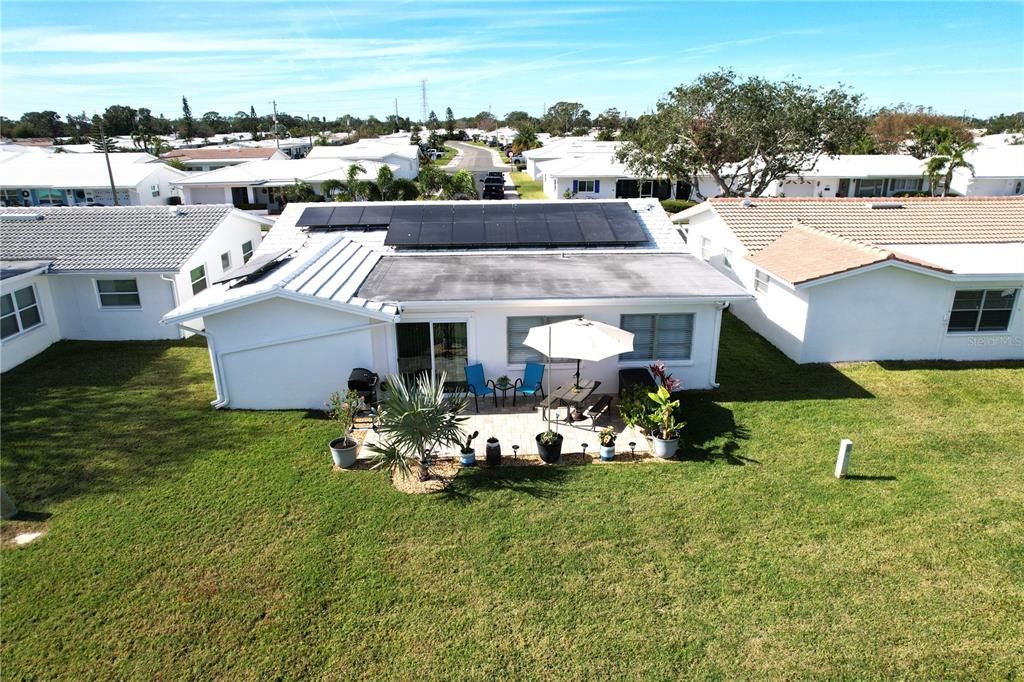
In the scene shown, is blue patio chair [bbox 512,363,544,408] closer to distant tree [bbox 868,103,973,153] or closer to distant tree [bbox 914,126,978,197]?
distant tree [bbox 914,126,978,197]

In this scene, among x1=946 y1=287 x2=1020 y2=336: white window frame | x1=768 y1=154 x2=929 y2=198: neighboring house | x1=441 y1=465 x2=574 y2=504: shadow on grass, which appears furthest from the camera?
x1=768 y1=154 x2=929 y2=198: neighboring house

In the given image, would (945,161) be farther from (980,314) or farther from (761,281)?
(761,281)

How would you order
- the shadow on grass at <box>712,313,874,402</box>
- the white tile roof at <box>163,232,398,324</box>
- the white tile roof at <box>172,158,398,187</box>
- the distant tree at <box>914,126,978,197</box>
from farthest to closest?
the white tile roof at <box>172,158,398,187</box>
the distant tree at <box>914,126,978,197</box>
the shadow on grass at <box>712,313,874,402</box>
the white tile roof at <box>163,232,398,324</box>

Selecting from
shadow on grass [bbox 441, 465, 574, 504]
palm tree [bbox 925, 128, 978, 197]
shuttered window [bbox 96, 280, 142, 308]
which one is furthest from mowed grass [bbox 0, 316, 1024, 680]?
palm tree [bbox 925, 128, 978, 197]

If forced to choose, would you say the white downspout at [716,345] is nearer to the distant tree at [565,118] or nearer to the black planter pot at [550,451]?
the black planter pot at [550,451]

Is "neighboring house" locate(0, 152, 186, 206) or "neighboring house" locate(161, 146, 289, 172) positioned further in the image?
"neighboring house" locate(161, 146, 289, 172)

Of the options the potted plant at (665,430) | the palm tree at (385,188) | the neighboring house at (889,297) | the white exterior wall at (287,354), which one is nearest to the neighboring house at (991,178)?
the neighboring house at (889,297)
